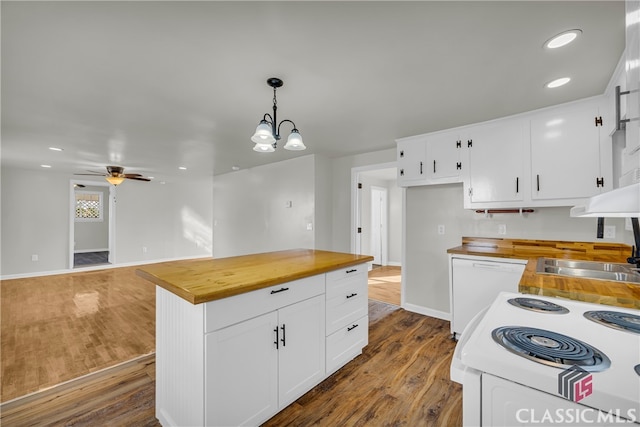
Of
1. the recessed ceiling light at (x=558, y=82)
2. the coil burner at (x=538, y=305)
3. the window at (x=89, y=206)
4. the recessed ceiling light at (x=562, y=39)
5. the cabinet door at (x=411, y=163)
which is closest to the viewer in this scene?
the coil burner at (x=538, y=305)

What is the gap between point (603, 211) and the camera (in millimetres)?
794

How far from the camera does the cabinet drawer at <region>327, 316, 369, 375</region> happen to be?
2.08 m

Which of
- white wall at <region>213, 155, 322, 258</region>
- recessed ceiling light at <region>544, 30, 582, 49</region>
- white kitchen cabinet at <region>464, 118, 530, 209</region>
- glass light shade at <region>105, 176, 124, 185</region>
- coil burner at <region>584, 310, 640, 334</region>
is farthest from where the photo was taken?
glass light shade at <region>105, 176, 124, 185</region>

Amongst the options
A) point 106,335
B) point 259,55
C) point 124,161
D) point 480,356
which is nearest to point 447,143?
point 259,55

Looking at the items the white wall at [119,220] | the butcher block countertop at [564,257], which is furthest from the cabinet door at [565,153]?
the white wall at [119,220]

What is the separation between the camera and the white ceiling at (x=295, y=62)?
1.37m

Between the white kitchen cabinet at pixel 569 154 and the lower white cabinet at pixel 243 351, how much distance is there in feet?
7.14

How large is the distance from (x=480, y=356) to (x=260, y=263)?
1.58 metres

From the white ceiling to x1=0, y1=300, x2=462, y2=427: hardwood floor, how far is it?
90.5 inches

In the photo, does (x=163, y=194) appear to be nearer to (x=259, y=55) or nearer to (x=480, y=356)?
(x=259, y=55)

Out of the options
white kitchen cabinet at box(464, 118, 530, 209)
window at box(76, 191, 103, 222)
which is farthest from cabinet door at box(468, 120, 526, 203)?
window at box(76, 191, 103, 222)

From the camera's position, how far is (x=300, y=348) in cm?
181

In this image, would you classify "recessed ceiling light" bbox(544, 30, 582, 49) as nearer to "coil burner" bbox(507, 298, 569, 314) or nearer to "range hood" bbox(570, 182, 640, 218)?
"range hood" bbox(570, 182, 640, 218)

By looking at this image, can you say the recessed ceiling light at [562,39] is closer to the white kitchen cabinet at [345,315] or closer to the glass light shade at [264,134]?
the glass light shade at [264,134]
